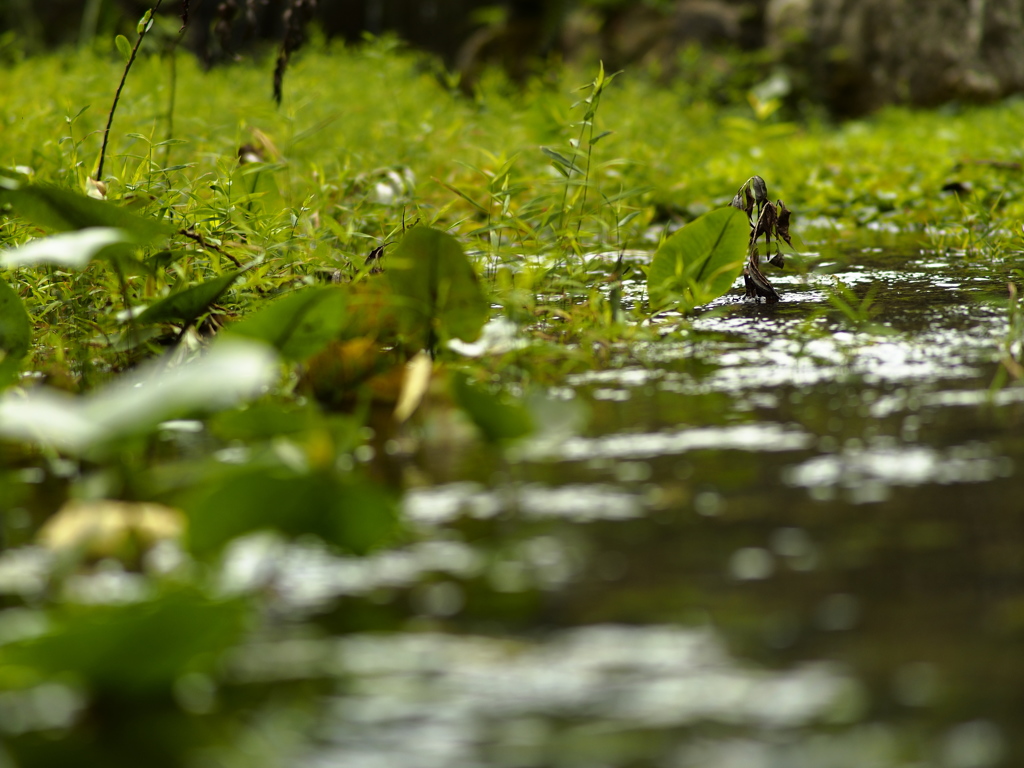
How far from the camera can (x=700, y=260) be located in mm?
1896

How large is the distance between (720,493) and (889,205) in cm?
284

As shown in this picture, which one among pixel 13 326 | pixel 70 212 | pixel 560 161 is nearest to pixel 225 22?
pixel 560 161

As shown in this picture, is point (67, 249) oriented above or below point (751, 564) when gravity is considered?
above

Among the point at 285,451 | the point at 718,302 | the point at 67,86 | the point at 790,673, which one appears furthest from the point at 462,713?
the point at 67,86

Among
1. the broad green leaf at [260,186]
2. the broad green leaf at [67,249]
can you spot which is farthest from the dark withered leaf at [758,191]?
the broad green leaf at [67,249]

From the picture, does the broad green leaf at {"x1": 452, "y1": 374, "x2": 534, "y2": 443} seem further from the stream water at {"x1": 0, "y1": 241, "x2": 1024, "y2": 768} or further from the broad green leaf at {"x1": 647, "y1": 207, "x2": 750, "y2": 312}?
the broad green leaf at {"x1": 647, "y1": 207, "x2": 750, "y2": 312}

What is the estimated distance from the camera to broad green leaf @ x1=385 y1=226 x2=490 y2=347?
5.15ft

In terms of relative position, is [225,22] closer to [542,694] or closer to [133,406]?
[133,406]

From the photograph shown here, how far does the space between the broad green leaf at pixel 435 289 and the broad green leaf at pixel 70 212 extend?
1.20 ft

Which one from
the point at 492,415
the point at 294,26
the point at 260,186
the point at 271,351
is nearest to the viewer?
the point at 492,415

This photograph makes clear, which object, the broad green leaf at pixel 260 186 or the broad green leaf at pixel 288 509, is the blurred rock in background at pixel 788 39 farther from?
the broad green leaf at pixel 288 509

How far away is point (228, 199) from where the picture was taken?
2.10 metres

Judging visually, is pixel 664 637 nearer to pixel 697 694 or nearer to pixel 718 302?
pixel 697 694

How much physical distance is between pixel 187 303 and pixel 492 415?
0.72 m
